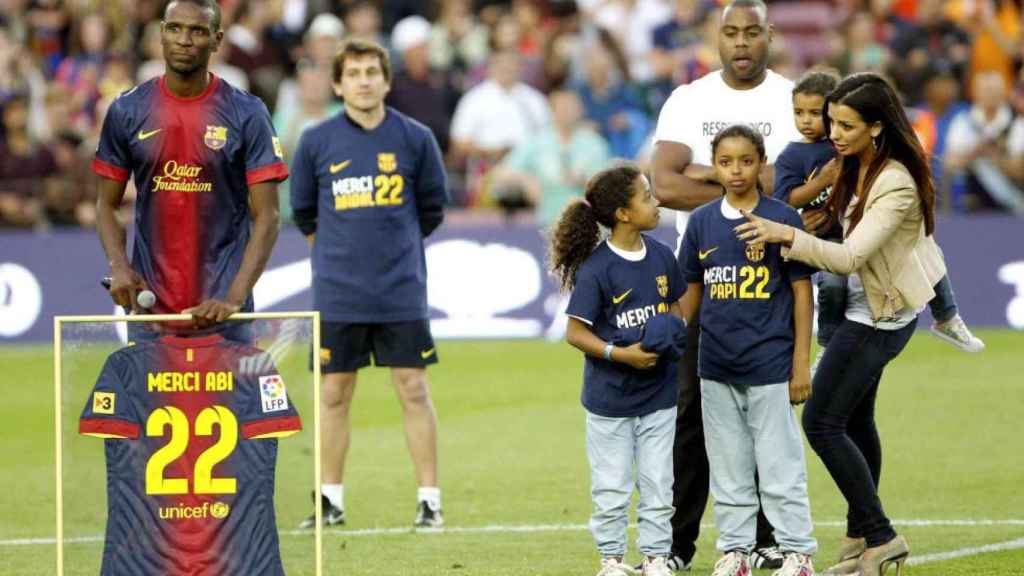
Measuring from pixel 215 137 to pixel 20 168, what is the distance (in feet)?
39.6

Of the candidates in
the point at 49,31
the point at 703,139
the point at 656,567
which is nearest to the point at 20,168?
the point at 49,31

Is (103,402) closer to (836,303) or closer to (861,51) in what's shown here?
(836,303)

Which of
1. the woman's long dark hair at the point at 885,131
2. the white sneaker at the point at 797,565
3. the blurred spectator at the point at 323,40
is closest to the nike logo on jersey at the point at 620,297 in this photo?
the woman's long dark hair at the point at 885,131

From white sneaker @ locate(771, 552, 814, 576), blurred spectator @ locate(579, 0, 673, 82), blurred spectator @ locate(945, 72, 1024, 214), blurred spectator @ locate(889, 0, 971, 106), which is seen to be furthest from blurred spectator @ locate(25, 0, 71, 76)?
white sneaker @ locate(771, 552, 814, 576)

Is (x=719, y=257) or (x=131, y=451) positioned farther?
(x=719, y=257)

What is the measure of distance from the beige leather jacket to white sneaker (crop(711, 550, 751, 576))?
3.71 ft

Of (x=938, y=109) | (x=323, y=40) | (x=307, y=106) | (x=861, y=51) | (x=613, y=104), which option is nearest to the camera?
(x=307, y=106)

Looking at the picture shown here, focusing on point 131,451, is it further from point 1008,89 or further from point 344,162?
point 1008,89

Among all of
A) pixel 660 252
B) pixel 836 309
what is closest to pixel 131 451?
pixel 660 252

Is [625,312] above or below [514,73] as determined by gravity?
below

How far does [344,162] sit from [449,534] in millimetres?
2041

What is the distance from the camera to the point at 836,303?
7.95 m

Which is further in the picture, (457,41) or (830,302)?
(457,41)

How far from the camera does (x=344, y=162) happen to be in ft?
32.5
